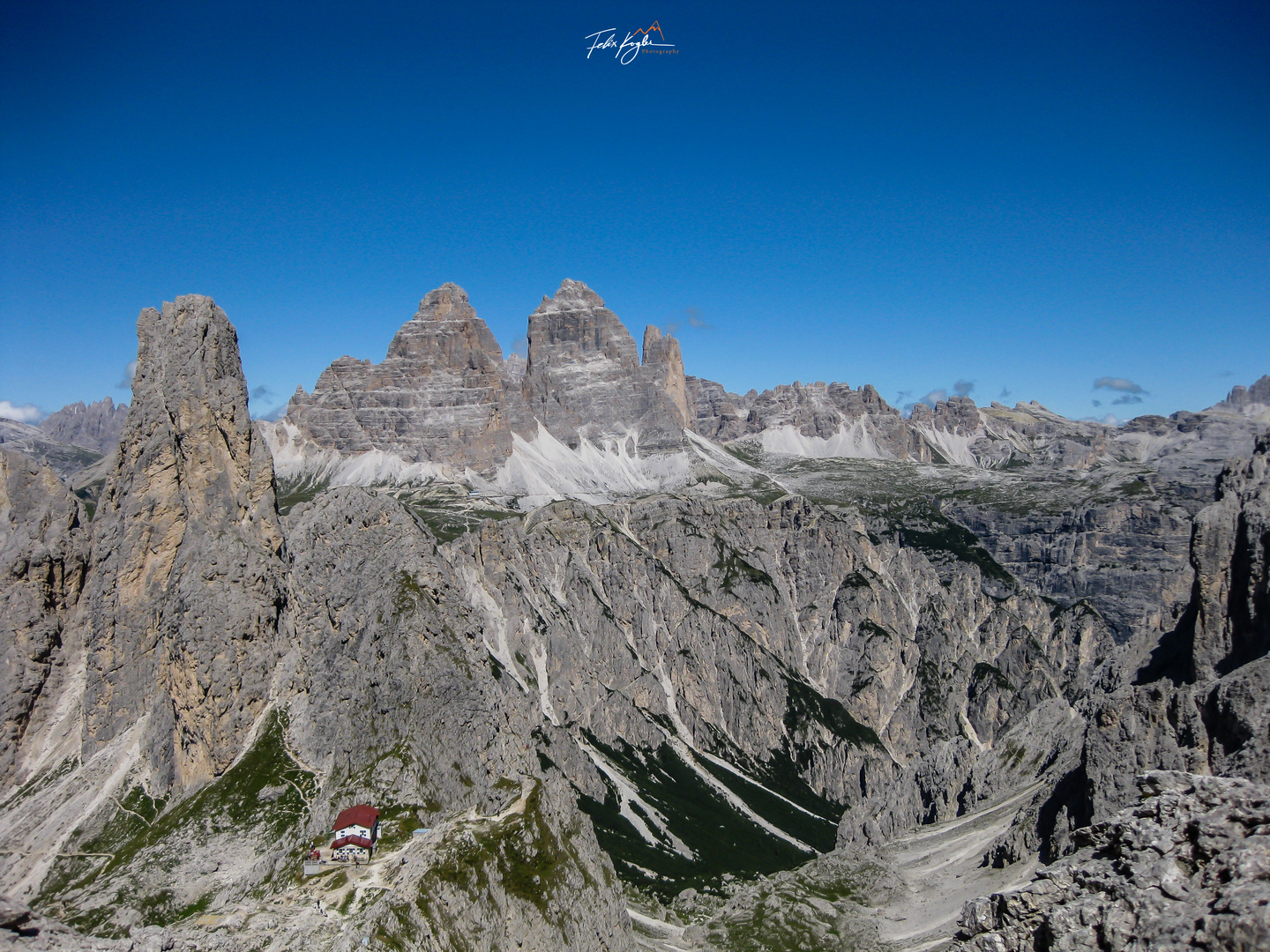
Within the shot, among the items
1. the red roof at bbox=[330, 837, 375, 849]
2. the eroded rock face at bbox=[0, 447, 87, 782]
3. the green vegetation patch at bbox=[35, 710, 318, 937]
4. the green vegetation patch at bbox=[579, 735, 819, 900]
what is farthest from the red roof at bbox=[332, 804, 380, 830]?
the green vegetation patch at bbox=[579, 735, 819, 900]

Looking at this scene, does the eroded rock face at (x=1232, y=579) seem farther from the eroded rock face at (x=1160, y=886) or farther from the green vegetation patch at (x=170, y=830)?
the green vegetation patch at (x=170, y=830)

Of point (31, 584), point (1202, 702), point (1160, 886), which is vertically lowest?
point (1202, 702)

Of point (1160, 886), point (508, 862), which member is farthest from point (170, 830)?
point (1160, 886)

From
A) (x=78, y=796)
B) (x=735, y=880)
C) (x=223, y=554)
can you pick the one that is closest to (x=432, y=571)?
(x=223, y=554)

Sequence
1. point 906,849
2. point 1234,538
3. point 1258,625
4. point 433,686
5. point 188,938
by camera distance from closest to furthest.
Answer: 1. point 188,938
2. point 433,686
3. point 1258,625
4. point 1234,538
5. point 906,849

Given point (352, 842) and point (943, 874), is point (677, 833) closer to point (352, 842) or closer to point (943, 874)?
point (943, 874)

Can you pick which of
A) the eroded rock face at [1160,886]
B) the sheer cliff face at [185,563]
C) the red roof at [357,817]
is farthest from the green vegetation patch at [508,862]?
the eroded rock face at [1160,886]

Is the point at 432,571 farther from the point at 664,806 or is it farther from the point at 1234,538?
the point at 664,806
